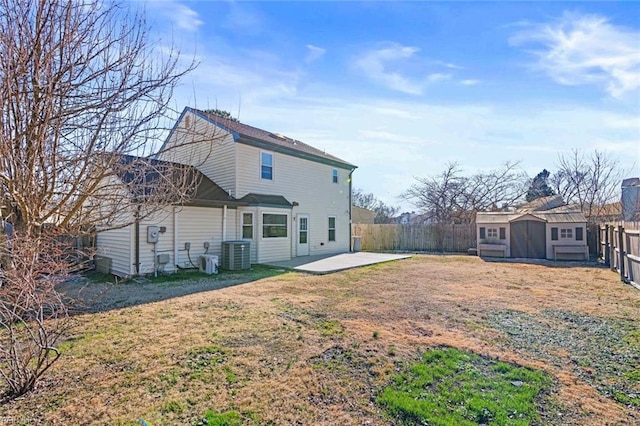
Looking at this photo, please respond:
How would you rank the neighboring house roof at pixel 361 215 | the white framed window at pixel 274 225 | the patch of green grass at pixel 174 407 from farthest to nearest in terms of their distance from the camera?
the neighboring house roof at pixel 361 215, the white framed window at pixel 274 225, the patch of green grass at pixel 174 407

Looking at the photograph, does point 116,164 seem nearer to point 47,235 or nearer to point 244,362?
point 47,235

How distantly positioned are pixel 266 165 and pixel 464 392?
38.1ft

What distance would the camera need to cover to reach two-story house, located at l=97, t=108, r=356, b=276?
32.4 feet

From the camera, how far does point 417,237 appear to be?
62.3ft

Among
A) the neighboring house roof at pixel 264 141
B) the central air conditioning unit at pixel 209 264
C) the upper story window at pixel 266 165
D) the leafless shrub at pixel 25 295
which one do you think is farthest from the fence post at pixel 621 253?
the leafless shrub at pixel 25 295

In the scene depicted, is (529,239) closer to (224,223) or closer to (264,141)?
(264,141)

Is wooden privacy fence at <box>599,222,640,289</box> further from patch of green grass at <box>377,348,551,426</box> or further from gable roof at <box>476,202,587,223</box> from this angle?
patch of green grass at <box>377,348,551,426</box>

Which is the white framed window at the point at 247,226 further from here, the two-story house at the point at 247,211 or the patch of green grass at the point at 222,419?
the patch of green grass at the point at 222,419

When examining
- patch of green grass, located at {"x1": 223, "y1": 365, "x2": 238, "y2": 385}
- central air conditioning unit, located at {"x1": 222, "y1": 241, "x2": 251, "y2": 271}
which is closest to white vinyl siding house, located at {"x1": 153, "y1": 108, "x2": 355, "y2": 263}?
central air conditioning unit, located at {"x1": 222, "y1": 241, "x2": 251, "y2": 271}

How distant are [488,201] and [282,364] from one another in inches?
821

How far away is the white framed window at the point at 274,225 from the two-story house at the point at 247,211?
0.13 ft

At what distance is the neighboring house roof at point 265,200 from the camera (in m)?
12.1

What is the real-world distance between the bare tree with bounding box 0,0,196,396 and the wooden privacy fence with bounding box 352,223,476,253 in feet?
55.0

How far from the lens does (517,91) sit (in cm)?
856
